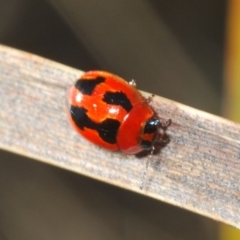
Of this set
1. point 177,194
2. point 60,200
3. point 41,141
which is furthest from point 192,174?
point 60,200

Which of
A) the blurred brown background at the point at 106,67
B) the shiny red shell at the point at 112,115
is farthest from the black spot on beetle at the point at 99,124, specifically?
the blurred brown background at the point at 106,67

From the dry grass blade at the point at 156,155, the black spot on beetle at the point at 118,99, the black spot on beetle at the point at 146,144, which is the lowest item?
the dry grass blade at the point at 156,155

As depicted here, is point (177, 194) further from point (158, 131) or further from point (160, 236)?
point (160, 236)

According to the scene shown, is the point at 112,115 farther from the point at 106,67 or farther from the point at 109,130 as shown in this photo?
the point at 106,67

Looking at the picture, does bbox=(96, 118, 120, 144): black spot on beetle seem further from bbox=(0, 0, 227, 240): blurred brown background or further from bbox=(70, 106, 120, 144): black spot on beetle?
bbox=(0, 0, 227, 240): blurred brown background

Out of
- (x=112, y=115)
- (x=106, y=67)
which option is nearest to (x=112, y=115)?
(x=112, y=115)

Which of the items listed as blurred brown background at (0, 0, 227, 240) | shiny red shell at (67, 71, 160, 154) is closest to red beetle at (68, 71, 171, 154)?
shiny red shell at (67, 71, 160, 154)

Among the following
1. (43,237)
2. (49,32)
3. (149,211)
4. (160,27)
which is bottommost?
(43,237)

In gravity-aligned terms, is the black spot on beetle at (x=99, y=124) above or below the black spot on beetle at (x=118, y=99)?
below

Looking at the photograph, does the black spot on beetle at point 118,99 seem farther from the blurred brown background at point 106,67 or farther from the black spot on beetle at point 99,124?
the blurred brown background at point 106,67
